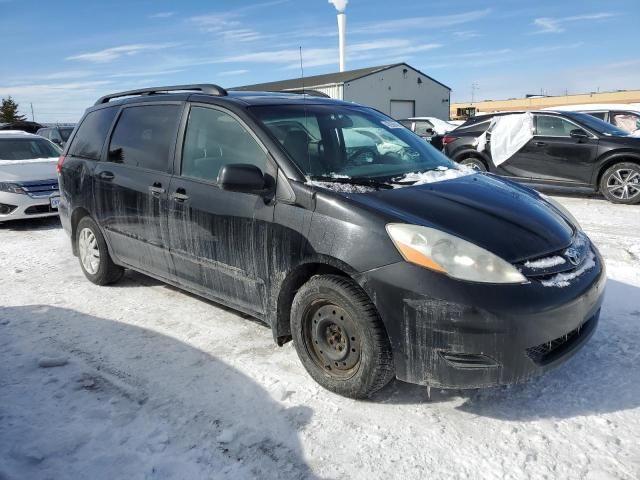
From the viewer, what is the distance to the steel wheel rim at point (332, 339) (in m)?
2.85

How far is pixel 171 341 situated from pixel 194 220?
35.4 inches

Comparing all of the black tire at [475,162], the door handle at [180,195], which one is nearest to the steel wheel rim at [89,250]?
the door handle at [180,195]

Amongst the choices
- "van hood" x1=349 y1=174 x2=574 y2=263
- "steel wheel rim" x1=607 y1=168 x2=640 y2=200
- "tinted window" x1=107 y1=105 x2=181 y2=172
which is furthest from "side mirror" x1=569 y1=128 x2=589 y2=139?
"tinted window" x1=107 y1=105 x2=181 y2=172

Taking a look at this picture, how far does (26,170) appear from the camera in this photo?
8.32 m

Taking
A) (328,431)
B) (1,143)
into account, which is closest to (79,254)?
(328,431)

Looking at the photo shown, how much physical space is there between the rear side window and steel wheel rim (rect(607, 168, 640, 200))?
303 inches

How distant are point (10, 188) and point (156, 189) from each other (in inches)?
207

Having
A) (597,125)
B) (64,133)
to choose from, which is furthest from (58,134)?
(597,125)

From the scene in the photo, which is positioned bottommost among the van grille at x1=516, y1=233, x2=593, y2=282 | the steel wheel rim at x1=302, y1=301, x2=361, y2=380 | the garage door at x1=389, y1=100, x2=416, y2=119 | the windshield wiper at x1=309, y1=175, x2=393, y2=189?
the steel wheel rim at x1=302, y1=301, x2=361, y2=380

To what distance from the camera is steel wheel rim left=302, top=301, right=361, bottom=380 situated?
285 cm

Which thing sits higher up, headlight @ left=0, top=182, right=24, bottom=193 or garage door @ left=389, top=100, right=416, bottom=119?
garage door @ left=389, top=100, right=416, bottom=119

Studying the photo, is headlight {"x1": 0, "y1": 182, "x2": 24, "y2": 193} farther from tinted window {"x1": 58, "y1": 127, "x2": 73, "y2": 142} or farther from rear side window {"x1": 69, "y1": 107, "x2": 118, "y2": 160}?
tinted window {"x1": 58, "y1": 127, "x2": 73, "y2": 142}

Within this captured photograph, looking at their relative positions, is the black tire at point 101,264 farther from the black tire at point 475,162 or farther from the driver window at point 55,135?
the driver window at point 55,135

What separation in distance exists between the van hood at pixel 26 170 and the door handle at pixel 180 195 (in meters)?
5.47
